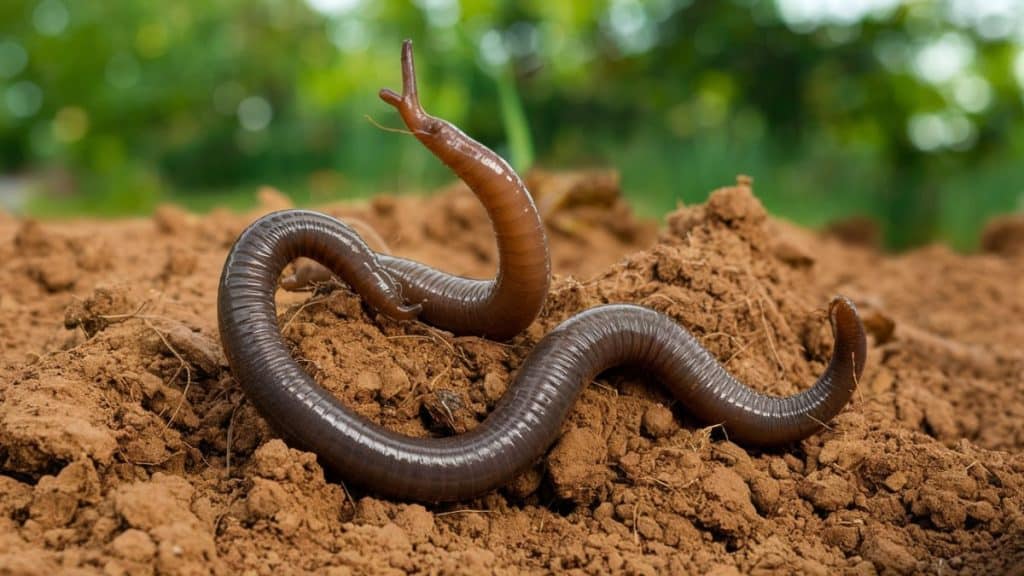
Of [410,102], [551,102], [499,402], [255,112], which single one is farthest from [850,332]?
[255,112]

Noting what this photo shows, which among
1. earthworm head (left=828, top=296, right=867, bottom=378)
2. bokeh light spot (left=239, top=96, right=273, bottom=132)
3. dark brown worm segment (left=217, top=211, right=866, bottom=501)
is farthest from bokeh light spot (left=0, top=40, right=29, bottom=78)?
earthworm head (left=828, top=296, right=867, bottom=378)

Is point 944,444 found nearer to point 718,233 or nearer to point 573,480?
point 718,233

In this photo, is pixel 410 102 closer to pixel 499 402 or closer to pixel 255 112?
pixel 499 402

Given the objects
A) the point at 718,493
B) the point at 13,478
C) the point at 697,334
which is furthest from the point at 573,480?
the point at 13,478

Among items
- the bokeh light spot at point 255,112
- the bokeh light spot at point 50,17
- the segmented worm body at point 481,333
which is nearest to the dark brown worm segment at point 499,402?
the segmented worm body at point 481,333

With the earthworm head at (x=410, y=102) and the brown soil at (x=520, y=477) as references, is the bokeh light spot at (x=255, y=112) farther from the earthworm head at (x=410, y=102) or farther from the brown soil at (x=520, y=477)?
the earthworm head at (x=410, y=102)

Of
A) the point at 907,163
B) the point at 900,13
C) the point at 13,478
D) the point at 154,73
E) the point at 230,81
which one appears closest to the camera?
the point at 13,478

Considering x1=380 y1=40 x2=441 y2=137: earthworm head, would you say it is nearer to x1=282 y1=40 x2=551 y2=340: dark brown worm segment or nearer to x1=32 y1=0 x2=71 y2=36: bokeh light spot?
x1=282 y1=40 x2=551 y2=340: dark brown worm segment
